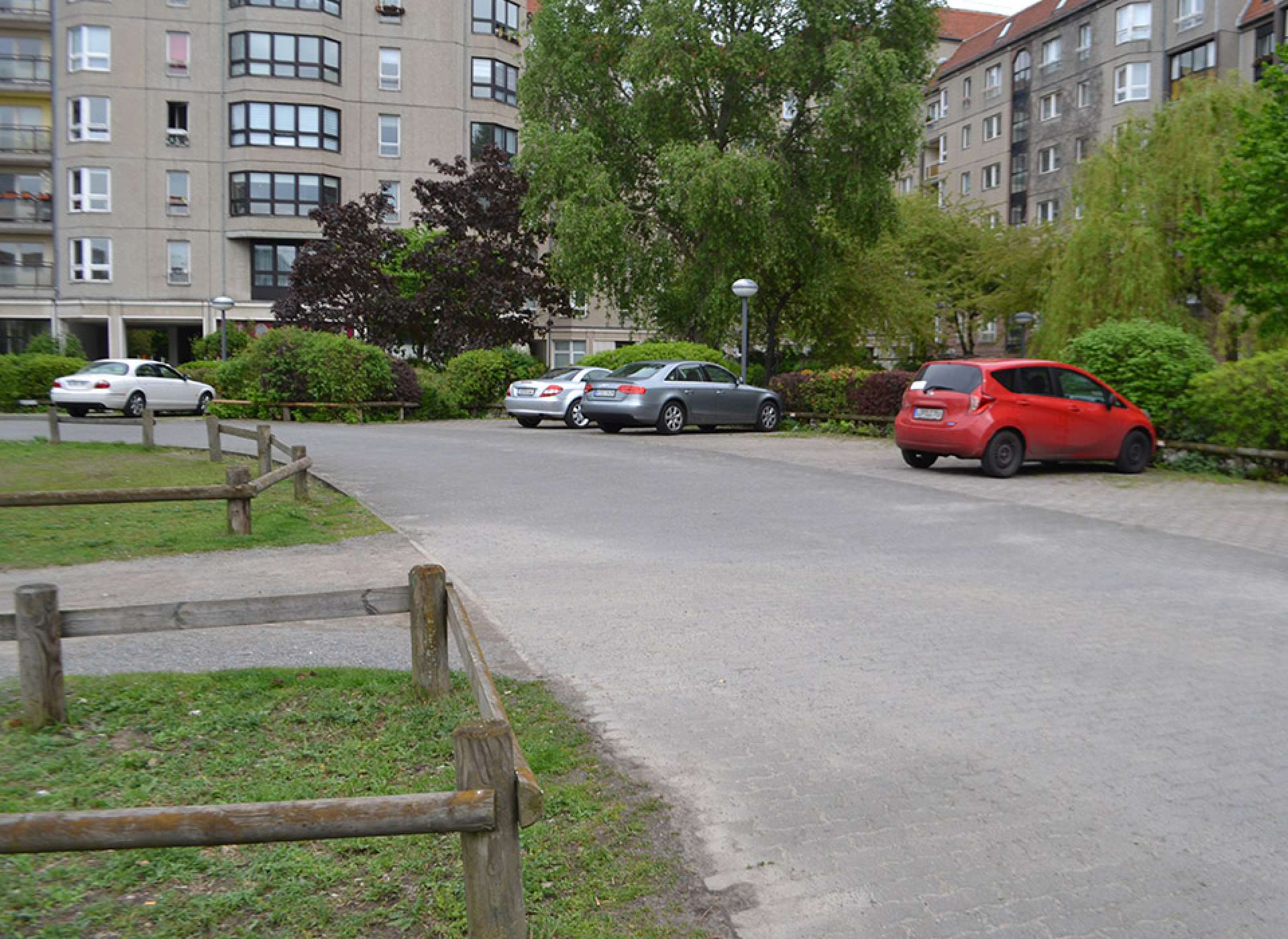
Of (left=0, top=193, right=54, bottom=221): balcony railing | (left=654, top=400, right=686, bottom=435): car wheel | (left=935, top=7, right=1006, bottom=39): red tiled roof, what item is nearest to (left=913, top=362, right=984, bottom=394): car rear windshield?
(left=654, top=400, right=686, bottom=435): car wheel

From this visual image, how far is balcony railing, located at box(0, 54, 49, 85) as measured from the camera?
51000 millimetres

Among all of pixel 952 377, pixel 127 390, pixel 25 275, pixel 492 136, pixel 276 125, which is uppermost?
pixel 492 136

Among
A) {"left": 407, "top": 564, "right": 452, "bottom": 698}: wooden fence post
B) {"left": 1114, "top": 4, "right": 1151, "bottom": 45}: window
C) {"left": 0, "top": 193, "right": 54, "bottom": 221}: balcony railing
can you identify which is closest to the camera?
{"left": 407, "top": 564, "right": 452, "bottom": 698}: wooden fence post

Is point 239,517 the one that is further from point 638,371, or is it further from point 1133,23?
point 1133,23

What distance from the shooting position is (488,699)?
3.96m

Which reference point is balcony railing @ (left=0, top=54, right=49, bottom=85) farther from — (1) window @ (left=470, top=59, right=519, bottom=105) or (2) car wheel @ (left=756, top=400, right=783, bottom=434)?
(2) car wheel @ (left=756, top=400, right=783, bottom=434)

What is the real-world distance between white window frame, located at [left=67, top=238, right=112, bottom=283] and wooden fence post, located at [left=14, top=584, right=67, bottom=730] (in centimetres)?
4932

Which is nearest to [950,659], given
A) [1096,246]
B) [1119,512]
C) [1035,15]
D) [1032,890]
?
[1032,890]

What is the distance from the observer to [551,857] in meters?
4.09

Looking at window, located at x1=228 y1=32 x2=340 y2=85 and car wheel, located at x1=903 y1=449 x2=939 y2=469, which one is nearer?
car wheel, located at x1=903 y1=449 x2=939 y2=469

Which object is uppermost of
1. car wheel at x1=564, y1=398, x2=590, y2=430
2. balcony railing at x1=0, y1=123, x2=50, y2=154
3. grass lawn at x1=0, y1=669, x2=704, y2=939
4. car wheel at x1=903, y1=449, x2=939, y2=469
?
balcony railing at x1=0, y1=123, x2=50, y2=154

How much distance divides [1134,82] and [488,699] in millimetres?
59784

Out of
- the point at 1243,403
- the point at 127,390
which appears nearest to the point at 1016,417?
the point at 1243,403

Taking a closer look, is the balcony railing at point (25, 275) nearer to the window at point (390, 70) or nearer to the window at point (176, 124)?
the window at point (176, 124)
